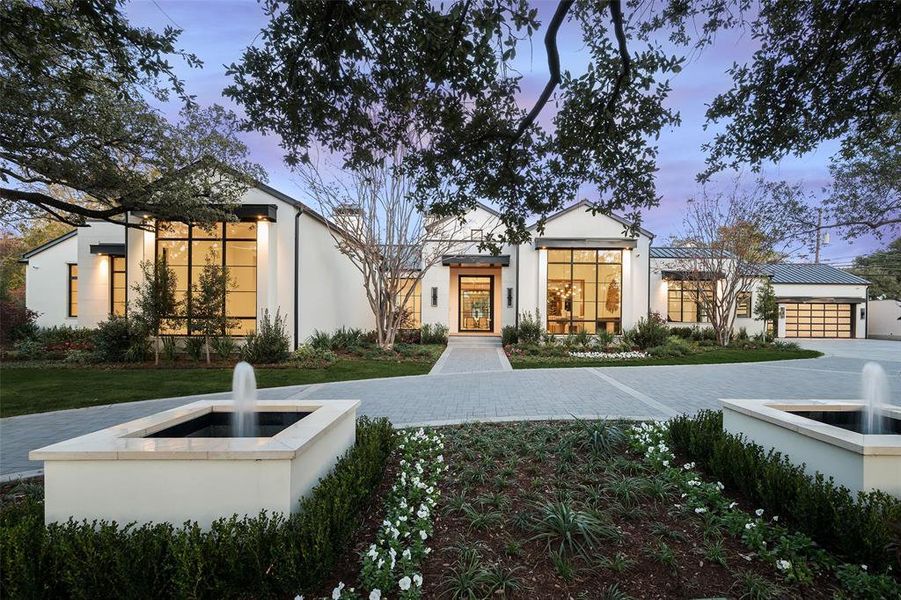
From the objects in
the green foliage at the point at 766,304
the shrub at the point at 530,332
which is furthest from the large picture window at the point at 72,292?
the green foliage at the point at 766,304

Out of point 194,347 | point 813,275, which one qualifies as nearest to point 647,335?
point 194,347

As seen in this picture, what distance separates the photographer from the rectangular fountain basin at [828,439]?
10.6 ft

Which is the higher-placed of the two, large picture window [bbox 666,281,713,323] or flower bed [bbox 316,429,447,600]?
large picture window [bbox 666,281,713,323]

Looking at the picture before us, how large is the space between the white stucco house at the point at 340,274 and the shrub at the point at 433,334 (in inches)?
32.1

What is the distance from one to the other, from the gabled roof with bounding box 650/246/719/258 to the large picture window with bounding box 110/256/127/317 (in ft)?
86.0

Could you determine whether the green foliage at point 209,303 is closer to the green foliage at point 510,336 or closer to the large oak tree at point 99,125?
the large oak tree at point 99,125

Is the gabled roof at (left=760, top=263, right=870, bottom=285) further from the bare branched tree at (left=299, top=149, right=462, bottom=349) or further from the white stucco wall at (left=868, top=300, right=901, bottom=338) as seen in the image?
the bare branched tree at (left=299, top=149, right=462, bottom=349)

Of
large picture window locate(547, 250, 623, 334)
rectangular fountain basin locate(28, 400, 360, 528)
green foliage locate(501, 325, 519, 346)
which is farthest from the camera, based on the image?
large picture window locate(547, 250, 623, 334)

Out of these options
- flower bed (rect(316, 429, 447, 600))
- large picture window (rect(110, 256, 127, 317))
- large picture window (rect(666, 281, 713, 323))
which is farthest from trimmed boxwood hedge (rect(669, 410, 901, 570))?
large picture window (rect(666, 281, 713, 323))

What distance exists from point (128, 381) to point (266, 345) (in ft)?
12.1

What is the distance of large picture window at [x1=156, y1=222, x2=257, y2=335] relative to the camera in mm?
14609

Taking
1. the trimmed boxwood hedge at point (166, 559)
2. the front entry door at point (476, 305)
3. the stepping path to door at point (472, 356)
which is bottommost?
the stepping path to door at point (472, 356)

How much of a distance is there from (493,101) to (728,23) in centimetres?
310

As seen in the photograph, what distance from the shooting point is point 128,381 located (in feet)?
34.6
